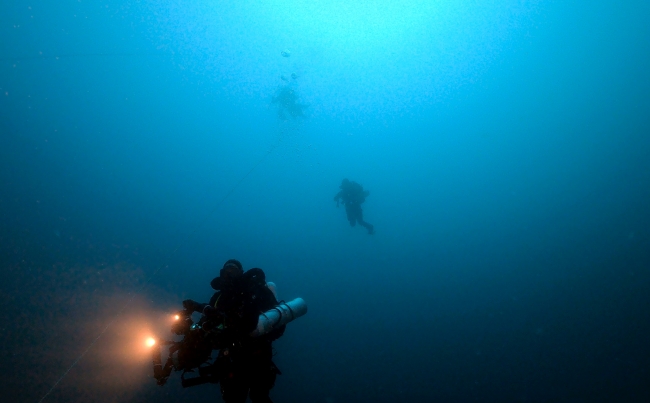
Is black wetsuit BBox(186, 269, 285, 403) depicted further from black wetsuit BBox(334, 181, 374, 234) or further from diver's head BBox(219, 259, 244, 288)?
black wetsuit BBox(334, 181, 374, 234)

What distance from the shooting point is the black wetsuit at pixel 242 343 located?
2.80 meters

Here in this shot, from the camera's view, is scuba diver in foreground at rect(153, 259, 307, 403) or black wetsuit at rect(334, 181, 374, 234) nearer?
scuba diver in foreground at rect(153, 259, 307, 403)

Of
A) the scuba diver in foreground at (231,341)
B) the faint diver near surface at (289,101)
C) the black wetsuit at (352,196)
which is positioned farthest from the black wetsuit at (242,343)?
the faint diver near surface at (289,101)

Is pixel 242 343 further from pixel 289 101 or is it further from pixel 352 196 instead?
pixel 289 101

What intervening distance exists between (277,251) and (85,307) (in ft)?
87.8

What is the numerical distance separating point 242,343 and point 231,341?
0.15 meters

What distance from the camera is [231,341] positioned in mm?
2906

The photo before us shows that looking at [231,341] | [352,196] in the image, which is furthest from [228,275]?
[352,196]

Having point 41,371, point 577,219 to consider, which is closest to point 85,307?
point 41,371

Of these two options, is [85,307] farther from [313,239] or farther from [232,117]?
[232,117]

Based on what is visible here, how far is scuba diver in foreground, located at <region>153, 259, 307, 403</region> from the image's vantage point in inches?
111

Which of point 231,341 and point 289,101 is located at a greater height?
point 289,101

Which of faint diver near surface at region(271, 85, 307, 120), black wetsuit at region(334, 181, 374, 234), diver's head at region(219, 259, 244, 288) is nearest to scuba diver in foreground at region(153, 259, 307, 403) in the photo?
diver's head at region(219, 259, 244, 288)

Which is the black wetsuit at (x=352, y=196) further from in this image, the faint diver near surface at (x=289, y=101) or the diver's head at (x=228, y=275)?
the faint diver near surface at (x=289, y=101)
